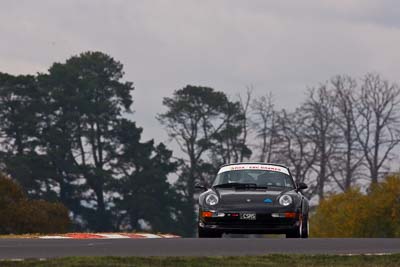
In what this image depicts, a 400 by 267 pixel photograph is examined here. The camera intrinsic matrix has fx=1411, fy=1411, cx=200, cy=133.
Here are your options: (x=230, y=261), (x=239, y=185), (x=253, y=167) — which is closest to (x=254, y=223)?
(x=239, y=185)

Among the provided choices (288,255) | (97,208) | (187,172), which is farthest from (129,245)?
(187,172)

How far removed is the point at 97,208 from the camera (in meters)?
97.3

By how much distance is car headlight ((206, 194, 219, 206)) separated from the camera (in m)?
26.2

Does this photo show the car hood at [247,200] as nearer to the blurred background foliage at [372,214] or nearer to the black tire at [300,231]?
the black tire at [300,231]

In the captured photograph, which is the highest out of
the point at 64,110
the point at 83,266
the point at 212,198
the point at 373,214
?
the point at 64,110

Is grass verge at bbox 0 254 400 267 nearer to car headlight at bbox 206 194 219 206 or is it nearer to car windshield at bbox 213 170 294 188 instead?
car headlight at bbox 206 194 219 206

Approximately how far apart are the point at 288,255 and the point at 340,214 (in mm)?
60975

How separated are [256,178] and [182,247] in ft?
22.7

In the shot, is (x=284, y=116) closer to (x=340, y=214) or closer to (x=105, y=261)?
(x=340, y=214)

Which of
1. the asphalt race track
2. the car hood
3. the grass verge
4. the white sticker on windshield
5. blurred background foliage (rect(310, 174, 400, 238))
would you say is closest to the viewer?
the grass verge

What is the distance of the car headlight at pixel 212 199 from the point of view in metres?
26.2

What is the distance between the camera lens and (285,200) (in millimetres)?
26250

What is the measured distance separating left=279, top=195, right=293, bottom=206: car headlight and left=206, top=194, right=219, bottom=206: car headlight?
1.19 meters

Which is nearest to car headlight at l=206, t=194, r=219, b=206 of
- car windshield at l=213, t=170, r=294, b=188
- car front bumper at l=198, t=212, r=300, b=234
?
car front bumper at l=198, t=212, r=300, b=234
